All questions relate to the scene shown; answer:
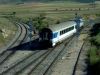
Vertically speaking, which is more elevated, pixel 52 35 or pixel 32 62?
pixel 52 35

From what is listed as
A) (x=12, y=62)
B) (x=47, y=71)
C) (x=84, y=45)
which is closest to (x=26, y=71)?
(x=47, y=71)

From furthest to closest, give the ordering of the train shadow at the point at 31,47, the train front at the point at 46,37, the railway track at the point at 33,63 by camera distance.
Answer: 1. the train shadow at the point at 31,47
2. the train front at the point at 46,37
3. the railway track at the point at 33,63

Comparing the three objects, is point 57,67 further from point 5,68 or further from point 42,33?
point 42,33

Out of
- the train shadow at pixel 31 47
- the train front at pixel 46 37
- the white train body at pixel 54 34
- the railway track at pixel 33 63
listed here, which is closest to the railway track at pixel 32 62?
the railway track at pixel 33 63

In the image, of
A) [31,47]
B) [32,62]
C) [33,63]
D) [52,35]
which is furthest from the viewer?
[31,47]

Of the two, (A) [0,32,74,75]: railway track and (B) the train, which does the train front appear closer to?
(B) the train

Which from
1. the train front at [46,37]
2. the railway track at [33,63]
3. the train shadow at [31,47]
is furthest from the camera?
the train shadow at [31,47]

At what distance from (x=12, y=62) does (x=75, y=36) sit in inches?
1054

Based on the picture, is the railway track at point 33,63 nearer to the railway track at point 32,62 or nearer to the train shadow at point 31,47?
the railway track at point 32,62

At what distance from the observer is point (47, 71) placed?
105ft

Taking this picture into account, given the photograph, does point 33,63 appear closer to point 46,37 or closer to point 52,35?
point 52,35

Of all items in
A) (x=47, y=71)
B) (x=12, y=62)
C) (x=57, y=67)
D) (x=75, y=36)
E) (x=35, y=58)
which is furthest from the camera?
(x=75, y=36)

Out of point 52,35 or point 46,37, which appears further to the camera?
point 46,37

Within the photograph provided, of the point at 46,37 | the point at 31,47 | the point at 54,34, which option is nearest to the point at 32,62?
the point at 46,37
